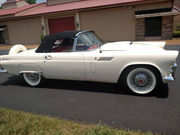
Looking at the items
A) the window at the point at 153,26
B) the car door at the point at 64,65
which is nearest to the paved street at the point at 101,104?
the car door at the point at 64,65

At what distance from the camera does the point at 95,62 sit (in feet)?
12.5

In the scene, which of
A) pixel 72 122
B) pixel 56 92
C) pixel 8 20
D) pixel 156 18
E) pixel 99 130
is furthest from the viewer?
pixel 8 20

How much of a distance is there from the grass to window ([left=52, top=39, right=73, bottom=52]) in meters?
1.87

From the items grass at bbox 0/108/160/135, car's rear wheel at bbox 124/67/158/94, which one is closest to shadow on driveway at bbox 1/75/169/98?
car's rear wheel at bbox 124/67/158/94

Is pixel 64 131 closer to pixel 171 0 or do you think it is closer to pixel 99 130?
pixel 99 130

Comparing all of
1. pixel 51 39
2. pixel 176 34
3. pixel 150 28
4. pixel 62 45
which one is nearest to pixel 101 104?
pixel 62 45

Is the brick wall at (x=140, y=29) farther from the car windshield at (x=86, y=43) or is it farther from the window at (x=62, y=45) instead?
the window at (x=62, y=45)

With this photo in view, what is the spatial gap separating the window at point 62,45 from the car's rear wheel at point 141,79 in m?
1.62

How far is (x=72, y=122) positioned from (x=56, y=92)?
62.8 inches

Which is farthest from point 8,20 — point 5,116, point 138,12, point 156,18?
point 5,116

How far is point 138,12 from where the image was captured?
13367 millimetres

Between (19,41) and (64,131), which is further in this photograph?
(19,41)

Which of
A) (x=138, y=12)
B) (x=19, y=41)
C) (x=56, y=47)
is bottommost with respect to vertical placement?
(x=19, y=41)

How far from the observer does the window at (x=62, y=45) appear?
422cm
